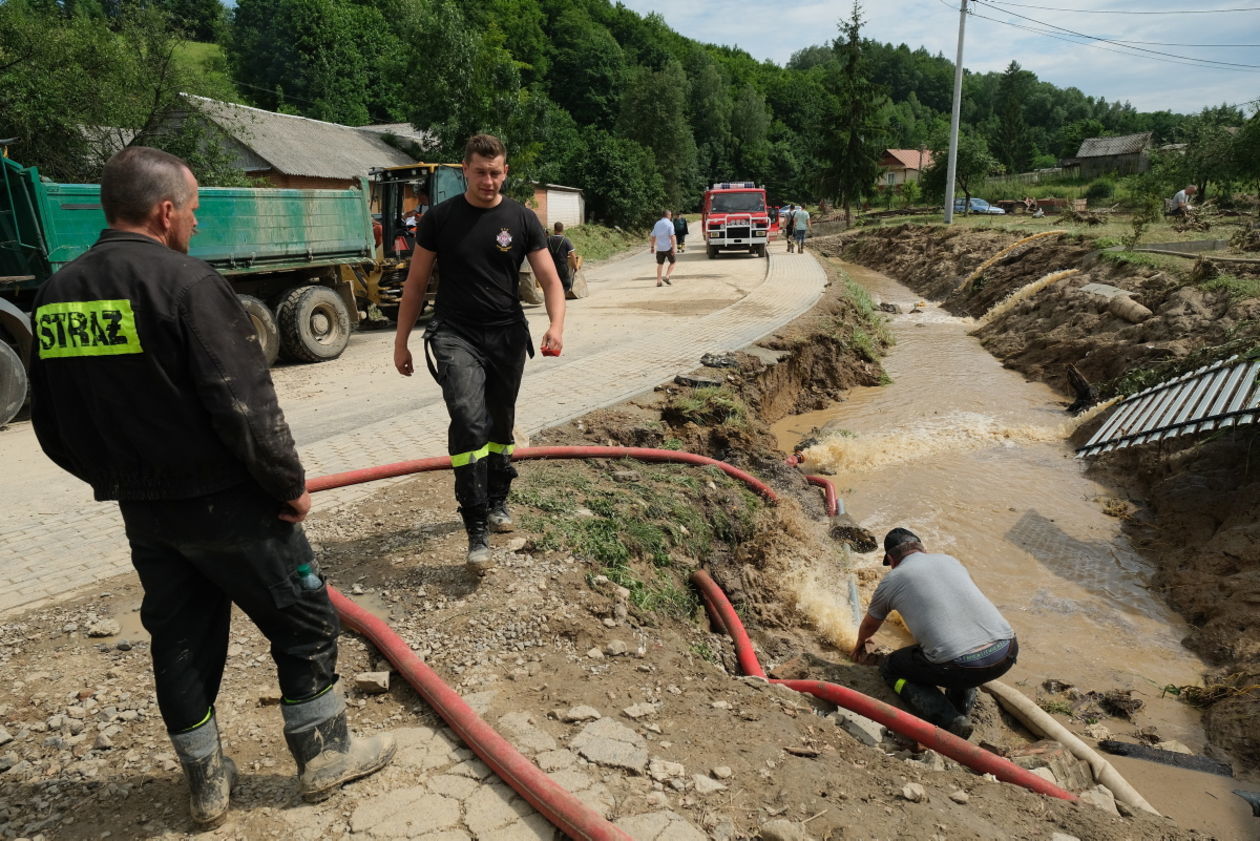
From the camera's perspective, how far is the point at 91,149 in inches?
690

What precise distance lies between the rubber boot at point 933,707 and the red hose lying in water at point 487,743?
104 inches

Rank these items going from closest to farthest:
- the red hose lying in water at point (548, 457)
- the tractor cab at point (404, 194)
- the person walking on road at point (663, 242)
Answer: the red hose lying in water at point (548, 457) → the tractor cab at point (404, 194) → the person walking on road at point (663, 242)

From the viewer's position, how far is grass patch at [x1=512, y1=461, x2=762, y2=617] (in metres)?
4.59

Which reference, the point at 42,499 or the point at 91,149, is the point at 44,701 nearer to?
the point at 42,499

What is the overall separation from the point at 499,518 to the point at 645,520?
1159mm

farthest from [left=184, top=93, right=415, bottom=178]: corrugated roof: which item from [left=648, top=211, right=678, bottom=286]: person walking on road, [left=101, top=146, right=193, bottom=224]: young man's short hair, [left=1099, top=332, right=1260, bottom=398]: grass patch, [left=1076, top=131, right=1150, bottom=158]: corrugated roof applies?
[left=1076, top=131, right=1150, bottom=158]: corrugated roof

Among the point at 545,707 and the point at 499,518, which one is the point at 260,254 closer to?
the point at 499,518

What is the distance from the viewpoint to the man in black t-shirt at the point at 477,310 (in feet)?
13.2

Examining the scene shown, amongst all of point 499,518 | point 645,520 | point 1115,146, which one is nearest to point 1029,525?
point 645,520

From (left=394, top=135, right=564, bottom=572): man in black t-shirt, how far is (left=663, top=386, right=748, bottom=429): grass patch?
13.2ft

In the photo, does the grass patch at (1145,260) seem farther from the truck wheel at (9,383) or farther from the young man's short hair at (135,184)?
the truck wheel at (9,383)

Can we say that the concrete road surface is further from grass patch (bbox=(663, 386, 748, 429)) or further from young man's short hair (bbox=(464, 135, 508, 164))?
young man's short hair (bbox=(464, 135, 508, 164))

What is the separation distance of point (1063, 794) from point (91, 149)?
21.3 meters

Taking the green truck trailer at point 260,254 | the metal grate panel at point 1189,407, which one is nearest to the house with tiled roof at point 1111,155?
the metal grate panel at point 1189,407
